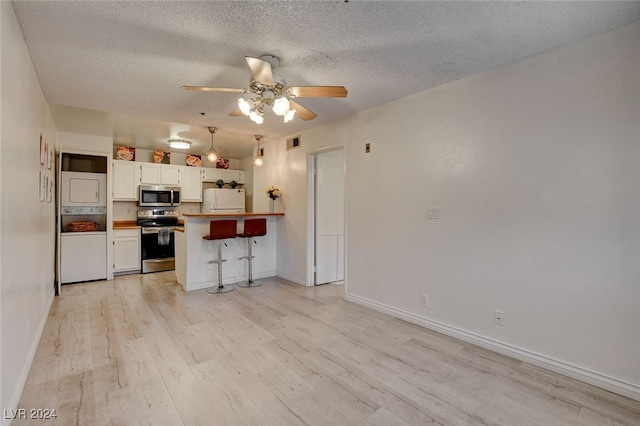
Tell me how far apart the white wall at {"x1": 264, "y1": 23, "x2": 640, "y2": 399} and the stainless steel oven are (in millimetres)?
4029

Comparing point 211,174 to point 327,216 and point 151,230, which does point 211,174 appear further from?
point 327,216

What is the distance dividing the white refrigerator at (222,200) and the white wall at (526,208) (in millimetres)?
4031

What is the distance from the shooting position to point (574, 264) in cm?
221

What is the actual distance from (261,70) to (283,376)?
2.19m

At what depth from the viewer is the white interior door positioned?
15.5 feet

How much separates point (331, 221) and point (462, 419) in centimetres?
332

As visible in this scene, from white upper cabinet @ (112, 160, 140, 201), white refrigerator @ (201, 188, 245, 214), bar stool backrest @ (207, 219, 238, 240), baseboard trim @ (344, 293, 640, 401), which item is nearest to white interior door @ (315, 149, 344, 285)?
bar stool backrest @ (207, 219, 238, 240)

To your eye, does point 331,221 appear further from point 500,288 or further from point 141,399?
point 141,399

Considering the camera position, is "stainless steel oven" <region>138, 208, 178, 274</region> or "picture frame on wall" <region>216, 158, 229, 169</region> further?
"picture frame on wall" <region>216, 158, 229, 169</region>

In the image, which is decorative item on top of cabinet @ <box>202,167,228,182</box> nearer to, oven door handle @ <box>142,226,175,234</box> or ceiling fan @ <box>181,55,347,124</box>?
oven door handle @ <box>142,226,175,234</box>

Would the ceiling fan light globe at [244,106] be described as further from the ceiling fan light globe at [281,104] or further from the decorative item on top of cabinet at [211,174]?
the decorative item on top of cabinet at [211,174]

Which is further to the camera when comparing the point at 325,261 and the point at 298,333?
the point at 325,261

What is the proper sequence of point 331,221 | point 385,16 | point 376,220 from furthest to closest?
point 331,221
point 376,220
point 385,16

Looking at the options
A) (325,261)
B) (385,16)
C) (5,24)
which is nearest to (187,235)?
(325,261)
